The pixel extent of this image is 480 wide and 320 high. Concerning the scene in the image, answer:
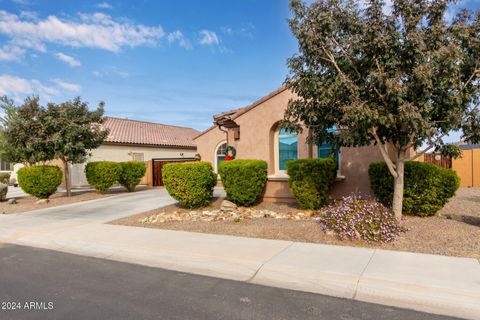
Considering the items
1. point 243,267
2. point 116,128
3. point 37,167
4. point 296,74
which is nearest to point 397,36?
point 296,74

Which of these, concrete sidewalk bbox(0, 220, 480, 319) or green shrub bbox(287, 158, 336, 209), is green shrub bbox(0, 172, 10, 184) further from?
green shrub bbox(287, 158, 336, 209)

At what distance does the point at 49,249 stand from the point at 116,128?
21881mm

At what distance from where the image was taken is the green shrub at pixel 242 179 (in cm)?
1049

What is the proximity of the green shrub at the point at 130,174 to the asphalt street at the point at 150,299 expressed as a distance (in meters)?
12.3

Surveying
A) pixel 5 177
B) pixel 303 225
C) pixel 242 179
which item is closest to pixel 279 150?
pixel 242 179

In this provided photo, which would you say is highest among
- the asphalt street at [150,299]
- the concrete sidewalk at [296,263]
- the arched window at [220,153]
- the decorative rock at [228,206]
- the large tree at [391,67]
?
the large tree at [391,67]

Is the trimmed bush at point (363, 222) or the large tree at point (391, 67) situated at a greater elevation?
the large tree at point (391, 67)

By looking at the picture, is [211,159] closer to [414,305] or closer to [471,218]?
[471,218]

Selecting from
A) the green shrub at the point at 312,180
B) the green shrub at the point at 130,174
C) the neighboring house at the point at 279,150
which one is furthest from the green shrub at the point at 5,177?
the green shrub at the point at 312,180

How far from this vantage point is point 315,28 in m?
6.87

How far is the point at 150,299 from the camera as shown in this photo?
14.4ft

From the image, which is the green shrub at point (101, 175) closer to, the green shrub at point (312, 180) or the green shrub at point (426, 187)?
the green shrub at point (312, 180)

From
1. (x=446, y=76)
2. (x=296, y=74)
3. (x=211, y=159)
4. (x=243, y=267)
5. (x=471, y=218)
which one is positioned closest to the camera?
(x=243, y=267)

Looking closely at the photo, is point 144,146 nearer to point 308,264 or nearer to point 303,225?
point 303,225
